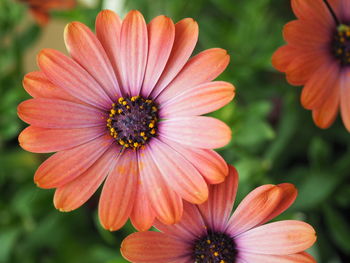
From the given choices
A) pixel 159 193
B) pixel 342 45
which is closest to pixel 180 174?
pixel 159 193

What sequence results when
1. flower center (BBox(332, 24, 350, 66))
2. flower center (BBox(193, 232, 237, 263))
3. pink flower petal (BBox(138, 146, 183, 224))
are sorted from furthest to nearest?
flower center (BBox(332, 24, 350, 66))
flower center (BBox(193, 232, 237, 263))
pink flower petal (BBox(138, 146, 183, 224))

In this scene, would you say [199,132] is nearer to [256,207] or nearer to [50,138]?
[256,207]

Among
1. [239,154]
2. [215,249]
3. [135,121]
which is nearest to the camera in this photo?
[215,249]

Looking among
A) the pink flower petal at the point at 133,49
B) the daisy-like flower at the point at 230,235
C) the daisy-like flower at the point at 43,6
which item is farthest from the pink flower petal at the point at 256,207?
the daisy-like flower at the point at 43,6

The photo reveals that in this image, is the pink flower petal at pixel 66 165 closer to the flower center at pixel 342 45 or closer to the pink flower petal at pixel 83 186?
the pink flower petal at pixel 83 186

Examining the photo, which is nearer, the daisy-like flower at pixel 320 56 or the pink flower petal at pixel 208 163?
the pink flower petal at pixel 208 163

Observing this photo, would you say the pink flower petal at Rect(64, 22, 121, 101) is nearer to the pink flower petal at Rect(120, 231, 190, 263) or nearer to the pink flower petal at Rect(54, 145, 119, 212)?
the pink flower petal at Rect(54, 145, 119, 212)

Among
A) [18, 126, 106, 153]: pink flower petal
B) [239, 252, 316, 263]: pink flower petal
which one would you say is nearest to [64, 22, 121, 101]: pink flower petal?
[18, 126, 106, 153]: pink flower petal
